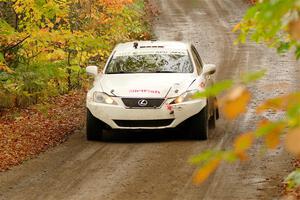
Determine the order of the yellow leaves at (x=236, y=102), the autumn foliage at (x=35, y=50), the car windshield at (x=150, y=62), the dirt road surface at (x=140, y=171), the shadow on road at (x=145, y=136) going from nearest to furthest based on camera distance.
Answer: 1. the yellow leaves at (x=236, y=102)
2. the dirt road surface at (x=140, y=171)
3. the shadow on road at (x=145, y=136)
4. the car windshield at (x=150, y=62)
5. the autumn foliage at (x=35, y=50)

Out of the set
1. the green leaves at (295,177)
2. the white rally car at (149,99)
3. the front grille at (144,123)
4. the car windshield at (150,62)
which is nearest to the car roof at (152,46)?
the car windshield at (150,62)

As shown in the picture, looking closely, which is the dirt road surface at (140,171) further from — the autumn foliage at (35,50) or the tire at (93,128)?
the autumn foliage at (35,50)

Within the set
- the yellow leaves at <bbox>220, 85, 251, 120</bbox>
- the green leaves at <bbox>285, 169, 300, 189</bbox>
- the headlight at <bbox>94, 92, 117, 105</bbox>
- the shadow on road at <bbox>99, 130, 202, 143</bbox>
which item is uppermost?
the yellow leaves at <bbox>220, 85, 251, 120</bbox>

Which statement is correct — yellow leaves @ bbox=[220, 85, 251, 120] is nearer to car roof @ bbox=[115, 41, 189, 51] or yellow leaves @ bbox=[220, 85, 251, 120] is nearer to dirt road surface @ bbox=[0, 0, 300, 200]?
dirt road surface @ bbox=[0, 0, 300, 200]

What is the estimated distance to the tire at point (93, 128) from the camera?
1174 cm

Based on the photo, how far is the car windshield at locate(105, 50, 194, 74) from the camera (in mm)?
12406

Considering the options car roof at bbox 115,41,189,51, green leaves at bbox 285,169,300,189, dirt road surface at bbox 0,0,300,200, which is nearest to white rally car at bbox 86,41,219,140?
dirt road surface at bbox 0,0,300,200

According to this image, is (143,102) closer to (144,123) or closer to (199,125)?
(144,123)

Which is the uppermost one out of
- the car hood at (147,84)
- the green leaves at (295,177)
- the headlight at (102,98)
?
the green leaves at (295,177)

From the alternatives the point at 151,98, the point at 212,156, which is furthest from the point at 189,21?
the point at 212,156

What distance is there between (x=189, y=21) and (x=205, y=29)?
10.4ft

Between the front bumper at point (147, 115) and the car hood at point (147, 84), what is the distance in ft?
0.55

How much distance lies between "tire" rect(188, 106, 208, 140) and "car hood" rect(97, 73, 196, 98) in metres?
0.48

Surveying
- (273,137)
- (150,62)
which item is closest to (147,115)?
(150,62)
